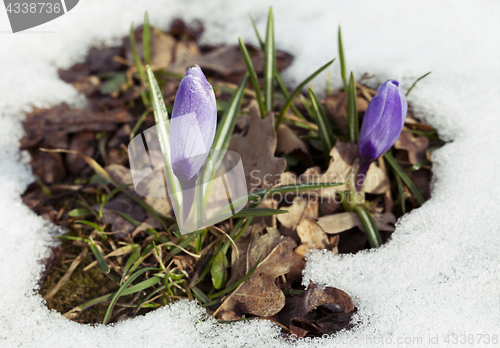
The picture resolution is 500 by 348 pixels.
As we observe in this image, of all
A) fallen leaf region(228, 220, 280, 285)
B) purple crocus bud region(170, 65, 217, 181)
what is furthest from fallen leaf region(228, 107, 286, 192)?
purple crocus bud region(170, 65, 217, 181)

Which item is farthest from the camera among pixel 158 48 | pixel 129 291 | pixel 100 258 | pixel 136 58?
pixel 158 48

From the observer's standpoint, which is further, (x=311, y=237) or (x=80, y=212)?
(x=80, y=212)

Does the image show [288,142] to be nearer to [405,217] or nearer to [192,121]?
[405,217]

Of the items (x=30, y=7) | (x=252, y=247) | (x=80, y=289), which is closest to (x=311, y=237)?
(x=252, y=247)

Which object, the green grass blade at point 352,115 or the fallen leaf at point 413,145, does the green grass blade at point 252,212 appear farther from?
the fallen leaf at point 413,145

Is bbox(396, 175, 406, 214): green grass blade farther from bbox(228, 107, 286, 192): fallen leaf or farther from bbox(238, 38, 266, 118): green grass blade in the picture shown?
bbox(238, 38, 266, 118): green grass blade

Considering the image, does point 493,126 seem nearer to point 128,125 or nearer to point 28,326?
point 128,125

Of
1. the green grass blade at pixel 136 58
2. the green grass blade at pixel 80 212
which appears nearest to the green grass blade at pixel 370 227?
the green grass blade at pixel 80 212
